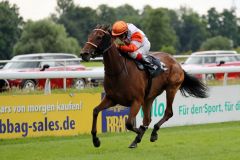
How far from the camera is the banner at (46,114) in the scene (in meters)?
12.7

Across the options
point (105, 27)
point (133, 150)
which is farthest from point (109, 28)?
point (133, 150)

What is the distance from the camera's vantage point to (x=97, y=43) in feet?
32.7

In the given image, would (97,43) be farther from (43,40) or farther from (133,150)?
(43,40)

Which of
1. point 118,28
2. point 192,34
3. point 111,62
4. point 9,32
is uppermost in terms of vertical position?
point 118,28

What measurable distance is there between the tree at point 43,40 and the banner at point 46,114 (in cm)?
5032

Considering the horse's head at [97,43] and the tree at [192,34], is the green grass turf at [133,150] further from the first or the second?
the tree at [192,34]

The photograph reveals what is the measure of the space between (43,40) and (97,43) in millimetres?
60120

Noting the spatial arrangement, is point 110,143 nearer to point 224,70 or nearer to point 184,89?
point 184,89

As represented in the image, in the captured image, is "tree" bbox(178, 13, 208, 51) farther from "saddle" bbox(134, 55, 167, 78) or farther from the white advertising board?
"saddle" bbox(134, 55, 167, 78)

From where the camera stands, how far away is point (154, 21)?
10006cm

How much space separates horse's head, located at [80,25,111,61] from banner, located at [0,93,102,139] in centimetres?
326

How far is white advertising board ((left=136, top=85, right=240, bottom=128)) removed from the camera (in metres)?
14.9

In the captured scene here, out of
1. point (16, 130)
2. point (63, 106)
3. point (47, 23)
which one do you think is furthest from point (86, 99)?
point (47, 23)

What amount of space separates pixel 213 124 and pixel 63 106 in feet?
13.4
